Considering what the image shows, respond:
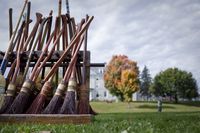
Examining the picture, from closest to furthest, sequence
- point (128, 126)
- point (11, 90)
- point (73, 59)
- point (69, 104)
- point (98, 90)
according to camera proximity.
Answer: point (128, 126), point (69, 104), point (11, 90), point (73, 59), point (98, 90)

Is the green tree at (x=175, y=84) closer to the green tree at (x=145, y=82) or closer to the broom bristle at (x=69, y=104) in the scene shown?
Result: the green tree at (x=145, y=82)

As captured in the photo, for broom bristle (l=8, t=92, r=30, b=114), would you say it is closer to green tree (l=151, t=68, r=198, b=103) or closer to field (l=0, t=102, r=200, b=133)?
field (l=0, t=102, r=200, b=133)

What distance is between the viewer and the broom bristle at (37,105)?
21.7 feet

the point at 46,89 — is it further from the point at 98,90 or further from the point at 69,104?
the point at 98,90

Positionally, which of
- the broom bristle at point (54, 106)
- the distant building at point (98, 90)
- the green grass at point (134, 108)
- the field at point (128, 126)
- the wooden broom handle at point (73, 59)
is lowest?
the green grass at point (134, 108)

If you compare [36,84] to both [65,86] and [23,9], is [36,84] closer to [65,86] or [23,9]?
[65,86]

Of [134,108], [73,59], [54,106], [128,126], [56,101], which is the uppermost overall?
[73,59]

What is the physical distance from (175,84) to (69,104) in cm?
9053

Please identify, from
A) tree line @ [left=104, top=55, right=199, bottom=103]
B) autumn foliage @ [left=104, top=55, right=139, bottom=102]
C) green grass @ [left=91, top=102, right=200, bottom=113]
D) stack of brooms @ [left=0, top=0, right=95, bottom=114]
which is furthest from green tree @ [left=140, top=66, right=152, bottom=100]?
stack of brooms @ [left=0, top=0, right=95, bottom=114]

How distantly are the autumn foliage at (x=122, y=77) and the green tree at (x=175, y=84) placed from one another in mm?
19635

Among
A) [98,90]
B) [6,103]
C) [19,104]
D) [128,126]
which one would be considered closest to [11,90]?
[6,103]

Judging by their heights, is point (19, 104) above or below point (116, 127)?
above

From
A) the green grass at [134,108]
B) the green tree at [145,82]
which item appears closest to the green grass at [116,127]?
the green grass at [134,108]

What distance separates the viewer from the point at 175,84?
94.1 metres
